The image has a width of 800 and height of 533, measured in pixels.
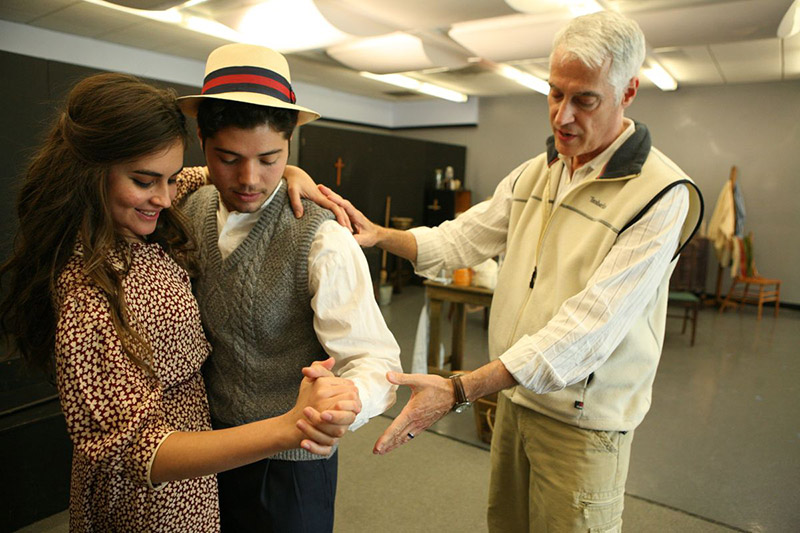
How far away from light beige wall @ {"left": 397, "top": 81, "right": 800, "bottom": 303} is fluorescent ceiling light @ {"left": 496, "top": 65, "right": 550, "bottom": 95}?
1793 millimetres

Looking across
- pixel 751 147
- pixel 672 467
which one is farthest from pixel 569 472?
pixel 751 147

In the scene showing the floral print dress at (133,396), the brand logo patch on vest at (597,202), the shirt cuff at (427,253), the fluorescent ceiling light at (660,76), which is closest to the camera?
the floral print dress at (133,396)

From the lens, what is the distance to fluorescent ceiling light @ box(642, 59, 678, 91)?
7.33 m

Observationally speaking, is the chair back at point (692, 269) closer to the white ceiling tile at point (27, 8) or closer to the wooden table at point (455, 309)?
the wooden table at point (455, 309)

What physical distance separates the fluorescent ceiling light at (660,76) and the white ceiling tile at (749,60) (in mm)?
648

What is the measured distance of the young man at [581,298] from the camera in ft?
4.77

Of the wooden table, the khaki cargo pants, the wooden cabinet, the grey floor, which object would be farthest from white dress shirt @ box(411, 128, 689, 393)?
the wooden cabinet

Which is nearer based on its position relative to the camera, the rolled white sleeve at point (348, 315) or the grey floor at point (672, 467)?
the rolled white sleeve at point (348, 315)

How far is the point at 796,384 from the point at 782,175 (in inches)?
180

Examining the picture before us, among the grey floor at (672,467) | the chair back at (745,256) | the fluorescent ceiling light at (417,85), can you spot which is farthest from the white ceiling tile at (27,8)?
the chair back at (745,256)

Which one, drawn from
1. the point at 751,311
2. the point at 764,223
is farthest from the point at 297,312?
the point at 764,223

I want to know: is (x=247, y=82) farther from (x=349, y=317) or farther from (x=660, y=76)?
(x=660, y=76)

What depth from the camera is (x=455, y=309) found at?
4387mm

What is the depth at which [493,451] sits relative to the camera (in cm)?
190
